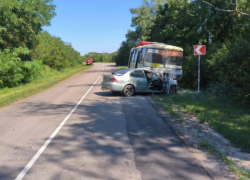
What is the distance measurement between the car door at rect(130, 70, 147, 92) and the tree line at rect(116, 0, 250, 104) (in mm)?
3529

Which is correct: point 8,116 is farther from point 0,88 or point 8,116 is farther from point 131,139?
point 0,88

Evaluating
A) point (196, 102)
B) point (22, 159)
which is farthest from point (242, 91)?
point (22, 159)

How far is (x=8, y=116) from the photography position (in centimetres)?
973

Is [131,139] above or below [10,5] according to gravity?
below

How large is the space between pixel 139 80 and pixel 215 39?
12.7 metres

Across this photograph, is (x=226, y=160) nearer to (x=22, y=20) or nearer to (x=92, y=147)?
(x=92, y=147)

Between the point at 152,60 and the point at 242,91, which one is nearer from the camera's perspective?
the point at 242,91

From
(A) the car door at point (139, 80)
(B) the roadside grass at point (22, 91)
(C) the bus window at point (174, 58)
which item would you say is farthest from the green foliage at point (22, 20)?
(C) the bus window at point (174, 58)

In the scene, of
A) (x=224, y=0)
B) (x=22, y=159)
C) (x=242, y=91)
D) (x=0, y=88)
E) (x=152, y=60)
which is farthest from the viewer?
(x=224, y=0)

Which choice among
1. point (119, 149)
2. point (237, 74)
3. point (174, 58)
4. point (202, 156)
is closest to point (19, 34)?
point (174, 58)

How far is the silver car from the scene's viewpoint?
14266mm

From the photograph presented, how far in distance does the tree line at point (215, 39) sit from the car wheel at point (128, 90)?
415 cm

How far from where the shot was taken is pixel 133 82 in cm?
1454

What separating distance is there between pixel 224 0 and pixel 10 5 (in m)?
15.7
